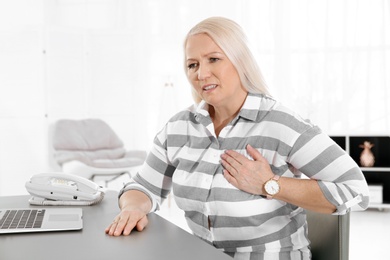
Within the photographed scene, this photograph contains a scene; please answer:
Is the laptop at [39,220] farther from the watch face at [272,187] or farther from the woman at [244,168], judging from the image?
the watch face at [272,187]

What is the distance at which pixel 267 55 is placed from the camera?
20.0ft

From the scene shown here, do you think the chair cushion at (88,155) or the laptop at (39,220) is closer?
the laptop at (39,220)

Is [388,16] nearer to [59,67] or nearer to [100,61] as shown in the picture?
[100,61]

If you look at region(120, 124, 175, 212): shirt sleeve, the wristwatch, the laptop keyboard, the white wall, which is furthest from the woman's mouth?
the white wall

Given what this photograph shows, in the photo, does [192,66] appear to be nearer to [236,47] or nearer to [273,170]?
[236,47]

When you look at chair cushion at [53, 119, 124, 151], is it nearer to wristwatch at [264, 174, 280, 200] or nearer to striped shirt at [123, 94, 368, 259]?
striped shirt at [123, 94, 368, 259]

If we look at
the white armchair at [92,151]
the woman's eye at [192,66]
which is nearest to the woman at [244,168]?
the woman's eye at [192,66]

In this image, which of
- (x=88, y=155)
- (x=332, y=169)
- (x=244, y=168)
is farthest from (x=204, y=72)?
(x=88, y=155)

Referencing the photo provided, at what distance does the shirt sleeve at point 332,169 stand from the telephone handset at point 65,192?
2.19 ft

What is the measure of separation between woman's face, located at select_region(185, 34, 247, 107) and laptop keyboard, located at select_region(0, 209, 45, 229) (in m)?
0.63

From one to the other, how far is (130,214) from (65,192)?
0.40 metres

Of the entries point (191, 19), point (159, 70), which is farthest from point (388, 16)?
point (159, 70)

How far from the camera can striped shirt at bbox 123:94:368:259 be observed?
1512 mm

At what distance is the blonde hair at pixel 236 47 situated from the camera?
5.38 ft
